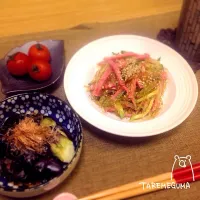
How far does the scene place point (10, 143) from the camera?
871mm

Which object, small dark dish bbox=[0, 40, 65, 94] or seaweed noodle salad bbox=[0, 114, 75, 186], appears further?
small dark dish bbox=[0, 40, 65, 94]

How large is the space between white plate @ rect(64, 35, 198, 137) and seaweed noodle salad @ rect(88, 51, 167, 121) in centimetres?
2

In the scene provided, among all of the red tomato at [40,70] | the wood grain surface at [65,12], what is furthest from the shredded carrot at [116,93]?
the wood grain surface at [65,12]

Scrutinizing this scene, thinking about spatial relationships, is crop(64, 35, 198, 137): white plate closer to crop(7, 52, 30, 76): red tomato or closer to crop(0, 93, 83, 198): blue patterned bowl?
crop(0, 93, 83, 198): blue patterned bowl

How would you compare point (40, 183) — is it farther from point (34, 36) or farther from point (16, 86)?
point (34, 36)

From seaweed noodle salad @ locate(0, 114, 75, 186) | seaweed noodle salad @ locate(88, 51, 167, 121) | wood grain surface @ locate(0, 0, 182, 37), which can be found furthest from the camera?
wood grain surface @ locate(0, 0, 182, 37)

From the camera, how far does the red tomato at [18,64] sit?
1.06 metres

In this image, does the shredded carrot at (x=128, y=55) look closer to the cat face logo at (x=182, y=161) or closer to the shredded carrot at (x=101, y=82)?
the shredded carrot at (x=101, y=82)

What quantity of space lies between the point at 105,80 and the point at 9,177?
395mm

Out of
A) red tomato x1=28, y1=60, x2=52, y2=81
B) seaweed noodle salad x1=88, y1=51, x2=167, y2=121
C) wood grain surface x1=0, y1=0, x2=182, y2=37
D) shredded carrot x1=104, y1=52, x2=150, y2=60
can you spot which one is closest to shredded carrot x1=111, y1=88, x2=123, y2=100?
seaweed noodle salad x1=88, y1=51, x2=167, y2=121

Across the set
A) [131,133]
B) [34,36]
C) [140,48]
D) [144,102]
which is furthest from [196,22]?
[34,36]

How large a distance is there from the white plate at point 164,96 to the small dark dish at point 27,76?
0.24 feet

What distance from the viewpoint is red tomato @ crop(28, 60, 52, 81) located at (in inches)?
41.6

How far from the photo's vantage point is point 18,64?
1065 millimetres
